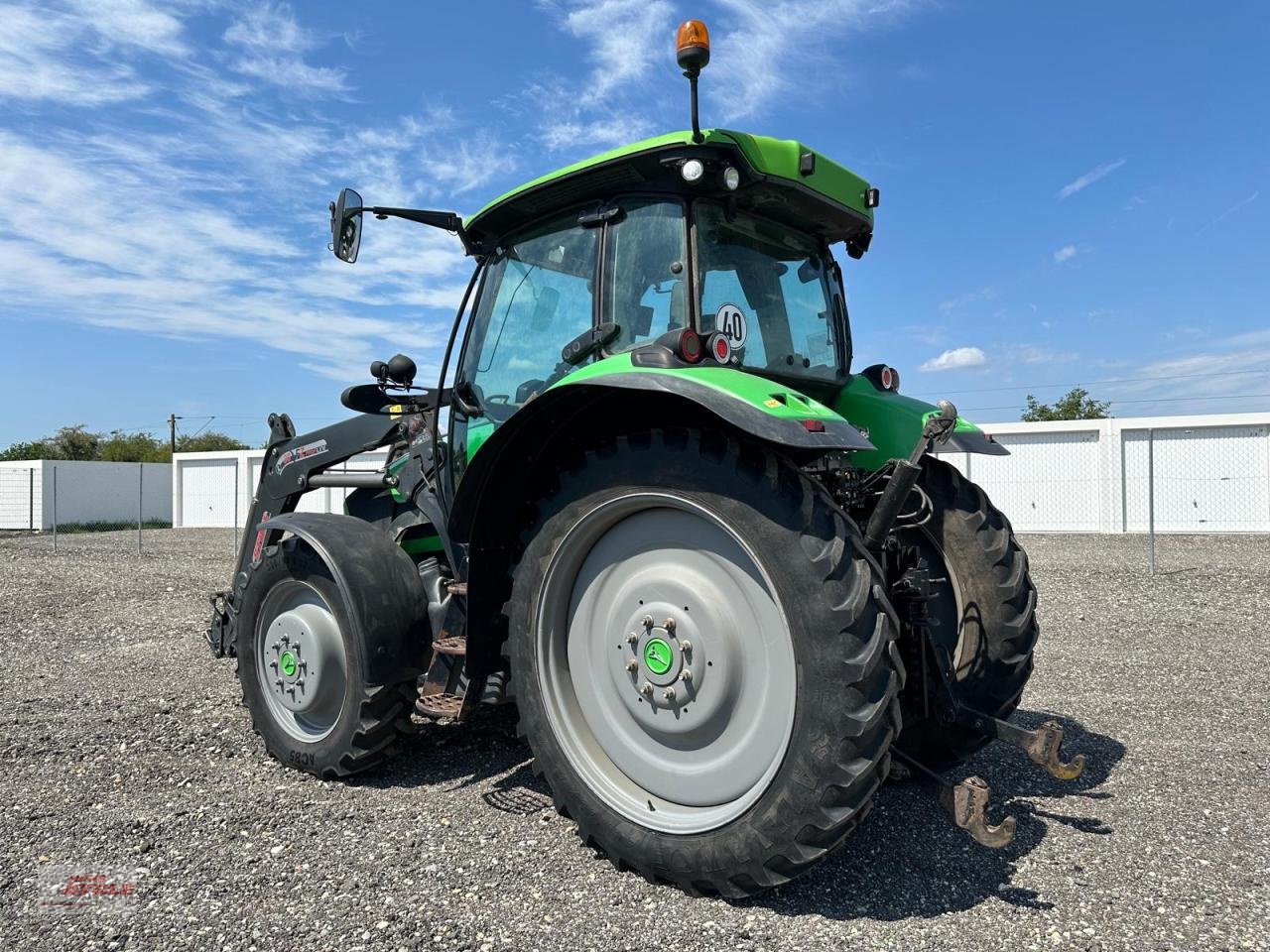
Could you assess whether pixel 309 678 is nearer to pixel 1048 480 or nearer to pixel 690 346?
pixel 690 346

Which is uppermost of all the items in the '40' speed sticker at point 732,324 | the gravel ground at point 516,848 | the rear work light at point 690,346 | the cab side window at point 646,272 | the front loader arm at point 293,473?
the cab side window at point 646,272

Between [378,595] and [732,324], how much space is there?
6.30 ft

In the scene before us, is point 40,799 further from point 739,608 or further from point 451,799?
point 739,608

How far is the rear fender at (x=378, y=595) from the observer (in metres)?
3.75

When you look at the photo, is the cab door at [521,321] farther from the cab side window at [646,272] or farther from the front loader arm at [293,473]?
the front loader arm at [293,473]

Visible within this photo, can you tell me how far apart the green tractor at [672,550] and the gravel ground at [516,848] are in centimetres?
24

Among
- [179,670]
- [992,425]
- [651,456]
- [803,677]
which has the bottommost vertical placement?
[179,670]

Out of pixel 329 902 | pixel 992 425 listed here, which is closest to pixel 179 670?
pixel 329 902

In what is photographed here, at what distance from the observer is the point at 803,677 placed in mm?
2516

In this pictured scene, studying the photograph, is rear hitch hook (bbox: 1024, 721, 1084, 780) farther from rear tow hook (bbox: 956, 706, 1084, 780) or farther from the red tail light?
the red tail light

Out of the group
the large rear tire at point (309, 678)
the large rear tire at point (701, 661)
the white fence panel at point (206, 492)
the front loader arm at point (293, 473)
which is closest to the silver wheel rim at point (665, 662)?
the large rear tire at point (701, 661)

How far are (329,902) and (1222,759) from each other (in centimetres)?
397

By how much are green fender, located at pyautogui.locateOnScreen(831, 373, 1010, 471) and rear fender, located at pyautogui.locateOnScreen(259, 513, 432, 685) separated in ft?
6.75

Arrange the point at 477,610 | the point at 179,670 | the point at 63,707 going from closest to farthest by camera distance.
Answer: the point at 477,610 → the point at 63,707 → the point at 179,670
